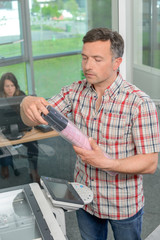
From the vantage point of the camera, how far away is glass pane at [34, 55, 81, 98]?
2895 mm

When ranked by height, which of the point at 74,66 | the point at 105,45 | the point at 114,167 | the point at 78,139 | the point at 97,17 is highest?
the point at 97,17

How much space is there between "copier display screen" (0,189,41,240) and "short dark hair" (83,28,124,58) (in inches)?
34.0

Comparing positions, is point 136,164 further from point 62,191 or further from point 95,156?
point 62,191

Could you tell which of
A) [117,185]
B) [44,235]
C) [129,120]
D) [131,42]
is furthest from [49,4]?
[44,235]

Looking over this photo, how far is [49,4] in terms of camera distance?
9.07 ft

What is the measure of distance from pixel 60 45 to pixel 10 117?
2.42 ft

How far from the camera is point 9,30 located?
8.75 feet

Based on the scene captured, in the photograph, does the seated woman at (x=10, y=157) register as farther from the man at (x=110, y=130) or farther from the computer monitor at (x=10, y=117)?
the man at (x=110, y=130)

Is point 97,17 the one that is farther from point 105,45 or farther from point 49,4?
point 105,45

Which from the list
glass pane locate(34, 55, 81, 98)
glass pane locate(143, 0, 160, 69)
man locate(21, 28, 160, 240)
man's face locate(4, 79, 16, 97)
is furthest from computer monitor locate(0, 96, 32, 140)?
glass pane locate(143, 0, 160, 69)

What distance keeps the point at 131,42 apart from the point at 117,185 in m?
1.81

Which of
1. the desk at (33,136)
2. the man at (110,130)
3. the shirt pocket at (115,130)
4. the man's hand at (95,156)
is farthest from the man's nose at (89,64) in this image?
the desk at (33,136)

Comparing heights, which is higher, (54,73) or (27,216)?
(54,73)

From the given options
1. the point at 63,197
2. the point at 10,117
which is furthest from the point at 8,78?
the point at 63,197
